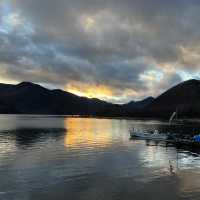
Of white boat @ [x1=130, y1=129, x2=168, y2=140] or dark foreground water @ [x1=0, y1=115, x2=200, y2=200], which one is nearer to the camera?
dark foreground water @ [x1=0, y1=115, x2=200, y2=200]

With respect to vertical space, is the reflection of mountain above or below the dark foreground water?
above

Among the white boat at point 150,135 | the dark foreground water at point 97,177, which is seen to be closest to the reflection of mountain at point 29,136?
the dark foreground water at point 97,177

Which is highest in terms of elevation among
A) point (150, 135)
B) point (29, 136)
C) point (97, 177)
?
point (150, 135)

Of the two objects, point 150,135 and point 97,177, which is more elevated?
point 150,135

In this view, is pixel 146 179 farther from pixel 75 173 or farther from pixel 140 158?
pixel 140 158

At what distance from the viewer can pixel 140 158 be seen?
67.2m

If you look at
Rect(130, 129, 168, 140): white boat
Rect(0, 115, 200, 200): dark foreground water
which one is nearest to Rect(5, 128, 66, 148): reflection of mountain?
Rect(0, 115, 200, 200): dark foreground water

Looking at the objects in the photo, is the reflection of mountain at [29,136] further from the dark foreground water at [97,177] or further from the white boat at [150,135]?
the white boat at [150,135]

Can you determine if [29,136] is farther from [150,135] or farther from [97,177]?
A: [97,177]

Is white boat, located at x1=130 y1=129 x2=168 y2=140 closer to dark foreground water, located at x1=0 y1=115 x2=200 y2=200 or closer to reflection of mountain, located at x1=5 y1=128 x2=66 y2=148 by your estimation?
reflection of mountain, located at x1=5 y1=128 x2=66 y2=148

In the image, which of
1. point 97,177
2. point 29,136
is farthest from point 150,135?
point 97,177

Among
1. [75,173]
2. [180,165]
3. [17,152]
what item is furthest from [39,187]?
[17,152]

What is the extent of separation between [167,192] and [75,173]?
15157mm

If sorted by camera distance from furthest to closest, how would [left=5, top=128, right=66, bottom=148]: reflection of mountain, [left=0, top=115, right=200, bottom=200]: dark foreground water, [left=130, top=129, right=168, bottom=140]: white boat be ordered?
[left=130, top=129, right=168, bottom=140]: white boat
[left=5, top=128, right=66, bottom=148]: reflection of mountain
[left=0, top=115, right=200, bottom=200]: dark foreground water
